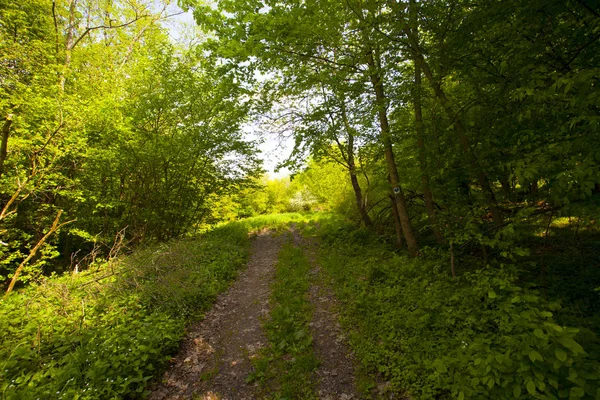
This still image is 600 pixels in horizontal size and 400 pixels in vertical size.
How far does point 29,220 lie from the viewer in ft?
A: 32.7

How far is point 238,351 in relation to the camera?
4.94 m

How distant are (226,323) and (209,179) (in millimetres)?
8061

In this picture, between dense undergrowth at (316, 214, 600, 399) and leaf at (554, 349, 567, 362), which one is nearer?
leaf at (554, 349, 567, 362)

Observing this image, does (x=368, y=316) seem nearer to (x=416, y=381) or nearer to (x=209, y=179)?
(x=416, y=381)

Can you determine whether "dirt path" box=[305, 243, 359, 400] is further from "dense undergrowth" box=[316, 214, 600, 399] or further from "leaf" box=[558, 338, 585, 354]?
"leaf" box=[558, 338, 585, 354]

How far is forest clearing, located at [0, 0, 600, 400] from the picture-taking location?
301 centimetres

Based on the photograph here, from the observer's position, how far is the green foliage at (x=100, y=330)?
3.62 m

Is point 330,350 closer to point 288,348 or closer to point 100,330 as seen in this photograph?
point 288,348

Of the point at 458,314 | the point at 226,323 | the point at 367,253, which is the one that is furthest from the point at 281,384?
the point at 367,253

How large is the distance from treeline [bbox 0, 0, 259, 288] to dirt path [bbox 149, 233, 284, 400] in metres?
5.75

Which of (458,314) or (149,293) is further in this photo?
(149,293)

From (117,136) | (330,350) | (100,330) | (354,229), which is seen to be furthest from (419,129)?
(117,136)

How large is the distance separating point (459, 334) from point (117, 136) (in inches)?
483

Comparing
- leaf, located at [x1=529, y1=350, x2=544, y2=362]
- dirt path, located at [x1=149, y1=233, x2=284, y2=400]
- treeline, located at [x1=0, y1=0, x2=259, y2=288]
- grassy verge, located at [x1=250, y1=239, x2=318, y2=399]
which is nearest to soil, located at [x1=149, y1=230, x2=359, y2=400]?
dirt path, located at [x1=149, y1=233, x2=284, y2=400]
